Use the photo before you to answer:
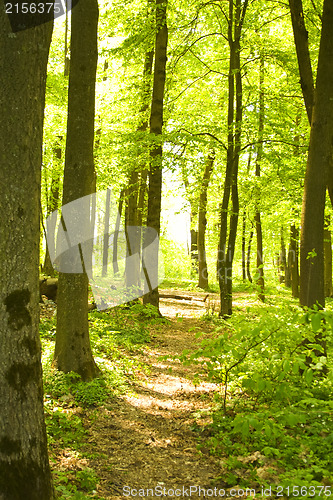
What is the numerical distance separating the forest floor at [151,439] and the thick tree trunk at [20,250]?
1.13 metres

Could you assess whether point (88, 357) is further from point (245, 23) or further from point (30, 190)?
point (245, 23)

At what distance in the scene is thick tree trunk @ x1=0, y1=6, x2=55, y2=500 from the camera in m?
2.98

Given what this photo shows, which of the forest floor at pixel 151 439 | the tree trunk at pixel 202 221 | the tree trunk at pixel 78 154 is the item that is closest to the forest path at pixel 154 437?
the forest floor at pixel 151 439

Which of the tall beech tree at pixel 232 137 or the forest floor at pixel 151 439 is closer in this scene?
the forest floor at pixel 151 439

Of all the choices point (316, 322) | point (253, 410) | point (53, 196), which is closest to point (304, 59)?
point (316, 322)

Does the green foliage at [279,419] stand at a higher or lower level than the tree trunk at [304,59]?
lower

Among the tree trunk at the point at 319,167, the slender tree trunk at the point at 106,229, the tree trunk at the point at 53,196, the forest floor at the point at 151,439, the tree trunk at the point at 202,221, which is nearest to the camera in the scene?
the forest floor at the point at 151,439

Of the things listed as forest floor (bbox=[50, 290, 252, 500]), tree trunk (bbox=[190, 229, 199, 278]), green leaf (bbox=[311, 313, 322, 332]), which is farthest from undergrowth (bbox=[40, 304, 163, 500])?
tree trunk (bbox=[190, 229, 199, 278])

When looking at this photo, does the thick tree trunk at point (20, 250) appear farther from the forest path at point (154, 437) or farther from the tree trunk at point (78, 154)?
the tree trunk at point (78, 154)

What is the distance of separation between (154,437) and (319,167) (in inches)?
202

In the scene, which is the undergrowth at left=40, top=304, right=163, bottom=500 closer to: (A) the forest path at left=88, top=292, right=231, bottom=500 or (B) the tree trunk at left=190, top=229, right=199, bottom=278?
(A) the forest path at left=88, top=292, right=231, bottom=500

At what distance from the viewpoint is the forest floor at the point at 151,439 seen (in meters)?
4.20

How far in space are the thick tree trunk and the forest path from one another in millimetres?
1203

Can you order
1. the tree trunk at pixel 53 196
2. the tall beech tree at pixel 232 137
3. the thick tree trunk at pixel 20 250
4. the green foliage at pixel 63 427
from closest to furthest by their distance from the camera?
the thick tree trunk at pixel 20 250 → the green foliage at pixel 63 427 → the tall beech tree at pixel 232 137 → the tree trunk at pixel 53 196
